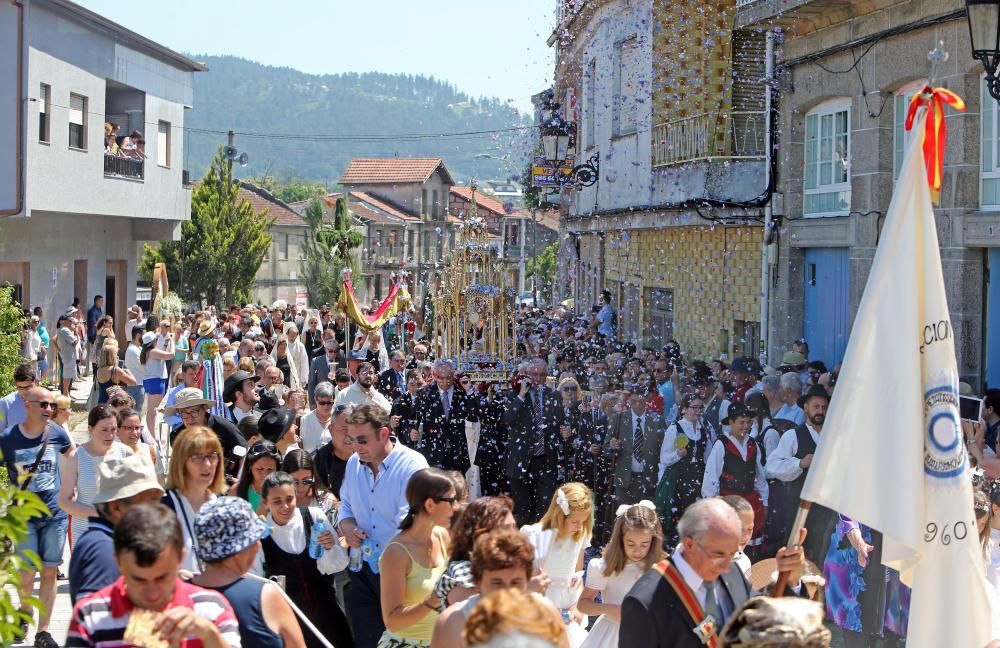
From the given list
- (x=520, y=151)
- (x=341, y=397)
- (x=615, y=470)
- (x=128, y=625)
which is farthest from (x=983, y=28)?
(x=520, y=151)

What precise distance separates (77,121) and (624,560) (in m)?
22.0

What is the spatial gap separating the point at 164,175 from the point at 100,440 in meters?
23.9

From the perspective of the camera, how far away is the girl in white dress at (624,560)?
6.40 meters

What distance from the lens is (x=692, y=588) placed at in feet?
16.6

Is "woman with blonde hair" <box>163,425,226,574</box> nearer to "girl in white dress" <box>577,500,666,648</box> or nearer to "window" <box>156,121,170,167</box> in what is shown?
"girl in white dress" <box>577,500,666,648</box>

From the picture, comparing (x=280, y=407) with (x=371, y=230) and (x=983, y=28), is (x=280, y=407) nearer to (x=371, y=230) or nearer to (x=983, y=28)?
(x=983, y=28)

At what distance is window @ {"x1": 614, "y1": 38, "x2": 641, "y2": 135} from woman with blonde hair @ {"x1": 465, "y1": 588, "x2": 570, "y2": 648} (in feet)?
60.3

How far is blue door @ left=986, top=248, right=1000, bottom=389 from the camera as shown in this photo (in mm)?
12570

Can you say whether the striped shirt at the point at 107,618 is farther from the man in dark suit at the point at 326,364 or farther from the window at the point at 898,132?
the man in dark suit at the point at 326,364

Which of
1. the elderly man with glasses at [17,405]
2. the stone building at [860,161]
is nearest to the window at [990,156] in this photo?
the stone building at [860,161]

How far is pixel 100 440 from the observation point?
334 inches

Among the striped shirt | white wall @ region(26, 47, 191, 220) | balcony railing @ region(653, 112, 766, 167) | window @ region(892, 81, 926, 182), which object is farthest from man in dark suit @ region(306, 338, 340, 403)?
the striped shirt

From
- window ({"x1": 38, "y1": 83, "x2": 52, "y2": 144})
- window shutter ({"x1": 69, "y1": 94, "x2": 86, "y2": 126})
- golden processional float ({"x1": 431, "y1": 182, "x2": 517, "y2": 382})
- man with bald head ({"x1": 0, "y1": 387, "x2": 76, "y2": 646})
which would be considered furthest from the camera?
window shutter ({"x1": 69, "y1": 94, "x2": 86, "y2": 126})

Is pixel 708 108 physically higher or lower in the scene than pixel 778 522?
higher
